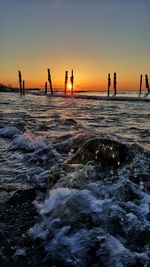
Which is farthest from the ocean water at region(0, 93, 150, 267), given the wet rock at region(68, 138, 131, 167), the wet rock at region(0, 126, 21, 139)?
the wet rock at region(0, 126, 21, 139)

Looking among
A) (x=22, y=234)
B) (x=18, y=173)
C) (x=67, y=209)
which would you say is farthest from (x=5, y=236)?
(x=18, y=173)

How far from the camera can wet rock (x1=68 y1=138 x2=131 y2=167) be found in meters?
6.12

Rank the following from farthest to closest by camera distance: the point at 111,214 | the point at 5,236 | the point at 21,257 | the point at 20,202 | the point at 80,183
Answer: the point at 80,183, the point at 20,202, the point at 111,214, the point at 5,236, the point at 21,257

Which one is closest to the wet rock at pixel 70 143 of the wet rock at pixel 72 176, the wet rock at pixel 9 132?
the wet rock at pixel 72 176

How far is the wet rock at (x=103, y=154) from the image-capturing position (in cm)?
612

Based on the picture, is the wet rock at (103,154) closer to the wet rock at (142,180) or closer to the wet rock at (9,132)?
the wet rock at (142,180)

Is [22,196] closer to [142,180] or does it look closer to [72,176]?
[72,176]

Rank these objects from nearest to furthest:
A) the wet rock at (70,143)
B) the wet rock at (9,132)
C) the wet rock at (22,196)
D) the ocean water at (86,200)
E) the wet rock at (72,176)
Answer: the ocean water at (86,200) → the wet rock at (22,196) → the wet rock at (72,176) → the wet rock at (70,143) → the wet rock at (9,132)

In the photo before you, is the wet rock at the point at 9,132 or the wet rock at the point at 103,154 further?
the wet rock at the point at 9,132

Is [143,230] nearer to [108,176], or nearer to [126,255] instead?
[126,255]

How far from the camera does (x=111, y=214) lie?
3.77m

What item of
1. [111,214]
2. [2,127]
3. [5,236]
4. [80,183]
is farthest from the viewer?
[2,127]

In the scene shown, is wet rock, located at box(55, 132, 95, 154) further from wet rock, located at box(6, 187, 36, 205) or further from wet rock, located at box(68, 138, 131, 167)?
wet rock, located at box(6, 187, 36, 205)

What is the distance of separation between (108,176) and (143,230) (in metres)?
1.88
